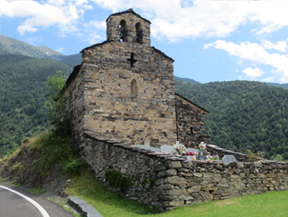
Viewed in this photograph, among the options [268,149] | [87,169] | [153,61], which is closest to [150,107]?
[153,61]

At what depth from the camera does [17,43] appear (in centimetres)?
18525

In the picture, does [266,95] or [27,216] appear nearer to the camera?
[27,216]

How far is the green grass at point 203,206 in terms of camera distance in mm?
6418

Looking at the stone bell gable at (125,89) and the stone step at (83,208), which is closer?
the stone step at (83,208)

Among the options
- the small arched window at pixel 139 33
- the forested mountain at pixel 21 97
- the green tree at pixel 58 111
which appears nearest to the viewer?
the green tree at pixel 58 111

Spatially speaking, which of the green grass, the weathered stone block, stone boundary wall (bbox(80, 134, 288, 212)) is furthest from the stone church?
the weathered stone block

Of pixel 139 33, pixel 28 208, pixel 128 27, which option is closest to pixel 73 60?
pixel 139 33

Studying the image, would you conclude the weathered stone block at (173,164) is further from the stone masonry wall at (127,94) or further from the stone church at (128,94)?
the stone masonry wall at (127,94)

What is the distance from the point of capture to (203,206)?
23.9 feet

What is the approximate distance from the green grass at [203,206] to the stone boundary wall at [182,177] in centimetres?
26

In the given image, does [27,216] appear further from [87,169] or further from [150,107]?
[150,107]

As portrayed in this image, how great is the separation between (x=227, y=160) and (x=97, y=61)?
25.8 ft

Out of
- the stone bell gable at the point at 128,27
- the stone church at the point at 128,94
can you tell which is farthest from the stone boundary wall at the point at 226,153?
the stone bell gable at the point at 128,27

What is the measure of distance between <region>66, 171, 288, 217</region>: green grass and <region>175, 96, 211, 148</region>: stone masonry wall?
6.88 meters
